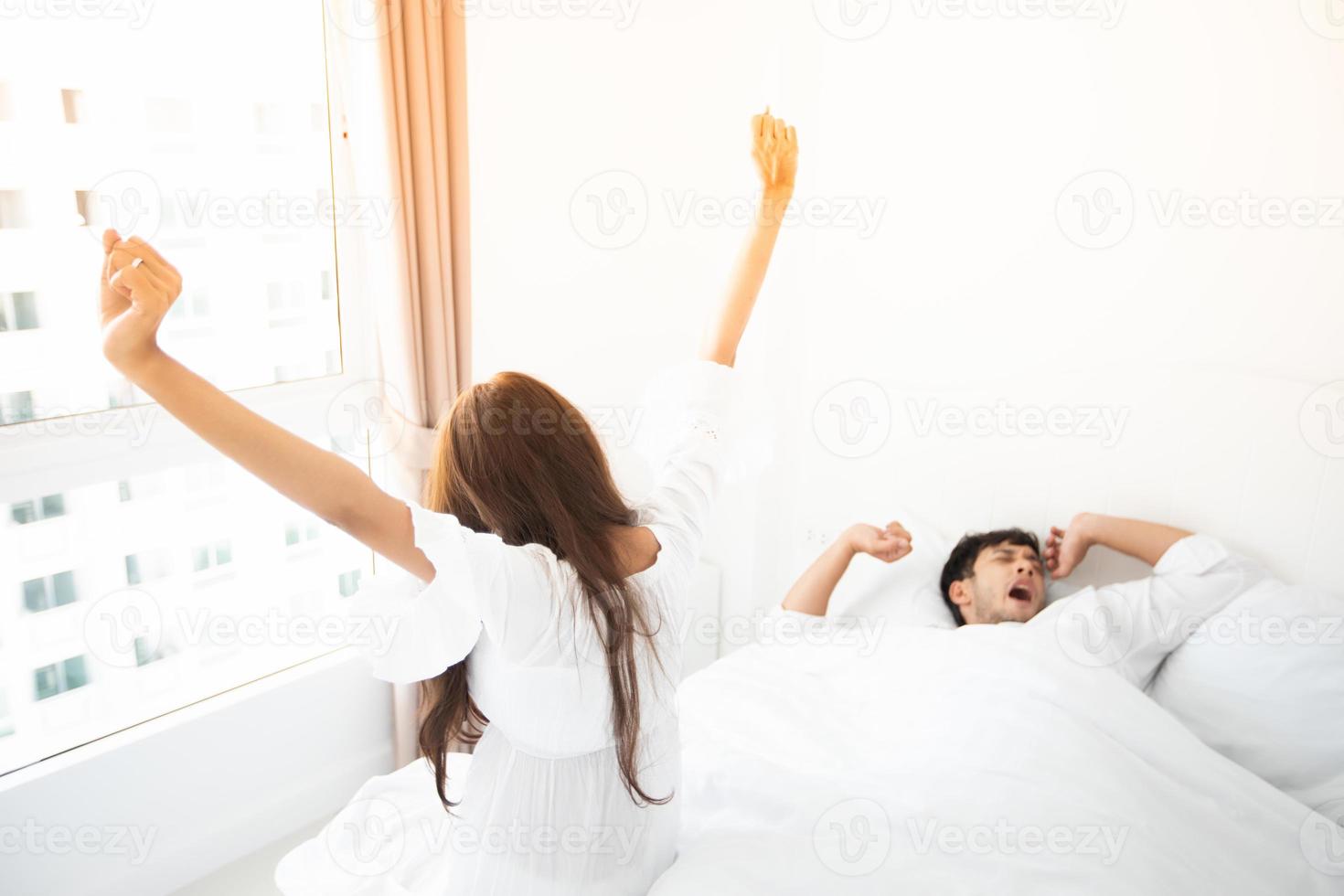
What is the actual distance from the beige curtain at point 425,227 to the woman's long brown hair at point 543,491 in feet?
3.53

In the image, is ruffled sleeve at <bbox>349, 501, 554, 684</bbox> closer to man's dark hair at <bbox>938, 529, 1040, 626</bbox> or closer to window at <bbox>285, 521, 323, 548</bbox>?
man's dark hair at <bbox>938, 529, 1040, 626</bbox>

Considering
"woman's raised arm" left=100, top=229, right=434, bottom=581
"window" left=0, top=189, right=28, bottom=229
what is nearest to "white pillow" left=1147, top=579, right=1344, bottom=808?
"woman's raised arm" left=100, top=229, right=434, bottom=581

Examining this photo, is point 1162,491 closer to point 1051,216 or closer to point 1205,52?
point 1051,216

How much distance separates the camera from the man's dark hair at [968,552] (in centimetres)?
196

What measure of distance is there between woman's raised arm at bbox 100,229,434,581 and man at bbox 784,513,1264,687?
4.28ft

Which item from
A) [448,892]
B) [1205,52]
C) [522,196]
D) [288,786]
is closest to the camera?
[448,892]

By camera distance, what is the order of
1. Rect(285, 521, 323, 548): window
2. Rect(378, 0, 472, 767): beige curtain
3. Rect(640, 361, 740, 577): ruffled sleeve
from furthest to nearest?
Rect(285, 521, 323, 548): window → Rect(378, 0, 472, 767): beige curtain → Rect(640, 361, 740, 577): ruffled sleeve

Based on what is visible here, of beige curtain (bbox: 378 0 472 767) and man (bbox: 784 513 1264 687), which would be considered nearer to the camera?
man (bbox: 784 513 1264 687)

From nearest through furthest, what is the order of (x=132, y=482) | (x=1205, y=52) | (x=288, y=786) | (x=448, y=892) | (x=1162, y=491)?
(x=448, y=892) → (x=1205, y=52) → (x=1162, y=491) → (x=132, y=482) → (x=288, y=786)

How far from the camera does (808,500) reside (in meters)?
2.39

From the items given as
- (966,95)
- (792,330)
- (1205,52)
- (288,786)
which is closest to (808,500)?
(792,330)

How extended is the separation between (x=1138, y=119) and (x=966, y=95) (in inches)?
13.6

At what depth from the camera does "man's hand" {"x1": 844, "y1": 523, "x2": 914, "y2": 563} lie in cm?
204

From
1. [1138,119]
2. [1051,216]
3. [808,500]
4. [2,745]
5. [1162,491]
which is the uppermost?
[1138,119]
